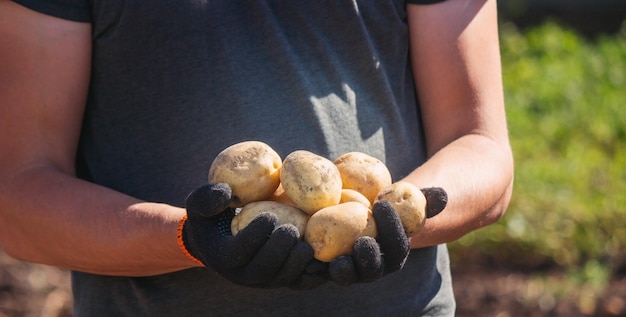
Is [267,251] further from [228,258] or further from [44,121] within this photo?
Result: [44,121]

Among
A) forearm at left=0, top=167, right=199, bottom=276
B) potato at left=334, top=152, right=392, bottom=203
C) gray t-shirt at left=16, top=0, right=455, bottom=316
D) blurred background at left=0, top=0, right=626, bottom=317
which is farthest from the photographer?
blurred background at left=0, top=0, right=626, bottom=317

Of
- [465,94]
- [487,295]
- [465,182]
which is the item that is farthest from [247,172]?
[487,295]

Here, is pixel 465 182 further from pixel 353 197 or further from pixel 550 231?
pixel 550 231

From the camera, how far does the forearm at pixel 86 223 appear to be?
6.25 ft

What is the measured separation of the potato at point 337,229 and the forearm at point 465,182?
30cm

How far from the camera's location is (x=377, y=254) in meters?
1.57

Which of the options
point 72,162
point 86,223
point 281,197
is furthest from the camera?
point 72,162

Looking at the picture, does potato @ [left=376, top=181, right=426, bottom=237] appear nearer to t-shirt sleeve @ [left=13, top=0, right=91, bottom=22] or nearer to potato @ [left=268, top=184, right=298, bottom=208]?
potato @ [left=268, top=184, right=298, bottom=208]

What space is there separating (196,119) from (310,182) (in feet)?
1.55

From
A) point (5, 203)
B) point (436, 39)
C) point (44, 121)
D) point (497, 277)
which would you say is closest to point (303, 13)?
point (436, 39)

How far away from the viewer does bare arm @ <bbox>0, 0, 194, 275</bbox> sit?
195 centimetres

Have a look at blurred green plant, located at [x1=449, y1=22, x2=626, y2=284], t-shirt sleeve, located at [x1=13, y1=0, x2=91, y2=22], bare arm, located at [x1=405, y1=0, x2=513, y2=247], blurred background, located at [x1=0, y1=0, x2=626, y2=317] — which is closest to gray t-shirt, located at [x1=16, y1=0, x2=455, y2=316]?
t-shirt sleeve, located at [x1=13, y1=0, x2=91, y2=22]

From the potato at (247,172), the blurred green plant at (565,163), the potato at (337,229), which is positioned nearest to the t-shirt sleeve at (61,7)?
the potato at (247,172)

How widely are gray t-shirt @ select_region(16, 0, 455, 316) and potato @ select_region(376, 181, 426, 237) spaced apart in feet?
1.31
